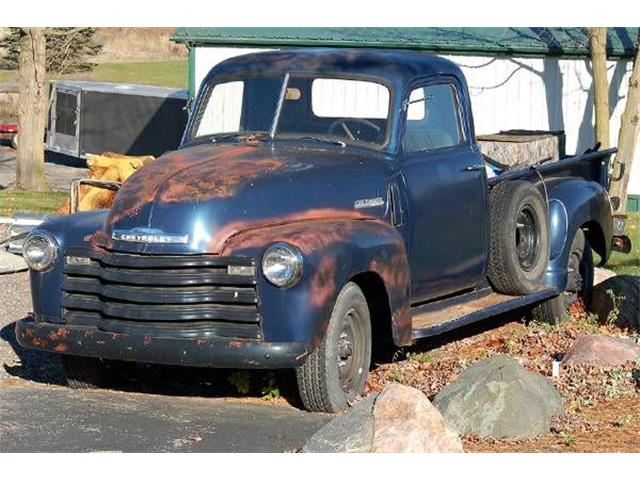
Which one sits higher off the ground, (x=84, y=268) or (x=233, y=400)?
(x=84, y=268)

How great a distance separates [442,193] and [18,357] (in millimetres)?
3115

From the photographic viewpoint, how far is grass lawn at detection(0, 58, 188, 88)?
51469mm

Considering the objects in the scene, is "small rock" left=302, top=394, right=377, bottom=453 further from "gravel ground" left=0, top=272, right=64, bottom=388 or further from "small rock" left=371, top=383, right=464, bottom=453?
"gravel ground" left=0, top=272, right=64, bottom=388

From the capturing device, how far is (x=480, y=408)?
24.3ft

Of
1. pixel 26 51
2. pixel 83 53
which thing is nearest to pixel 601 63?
pixel 26 51

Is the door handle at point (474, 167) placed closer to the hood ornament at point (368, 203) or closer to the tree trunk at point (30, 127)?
the hood ornament at point (368, 203)

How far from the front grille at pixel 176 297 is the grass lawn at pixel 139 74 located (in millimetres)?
42213

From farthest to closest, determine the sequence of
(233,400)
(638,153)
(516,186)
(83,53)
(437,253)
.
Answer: (83,53) → (638,153) → (516,186) → (437,253) → (233,400)

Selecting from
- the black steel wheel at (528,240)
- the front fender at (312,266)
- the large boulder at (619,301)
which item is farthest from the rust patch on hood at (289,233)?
the large boulder at (619,301)

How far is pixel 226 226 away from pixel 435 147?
2.20 m

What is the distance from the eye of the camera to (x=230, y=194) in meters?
7.76

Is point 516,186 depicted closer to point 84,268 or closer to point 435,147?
point 435,147

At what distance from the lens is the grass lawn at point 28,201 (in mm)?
20197

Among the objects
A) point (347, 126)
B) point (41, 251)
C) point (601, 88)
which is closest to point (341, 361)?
point (347, 126)
